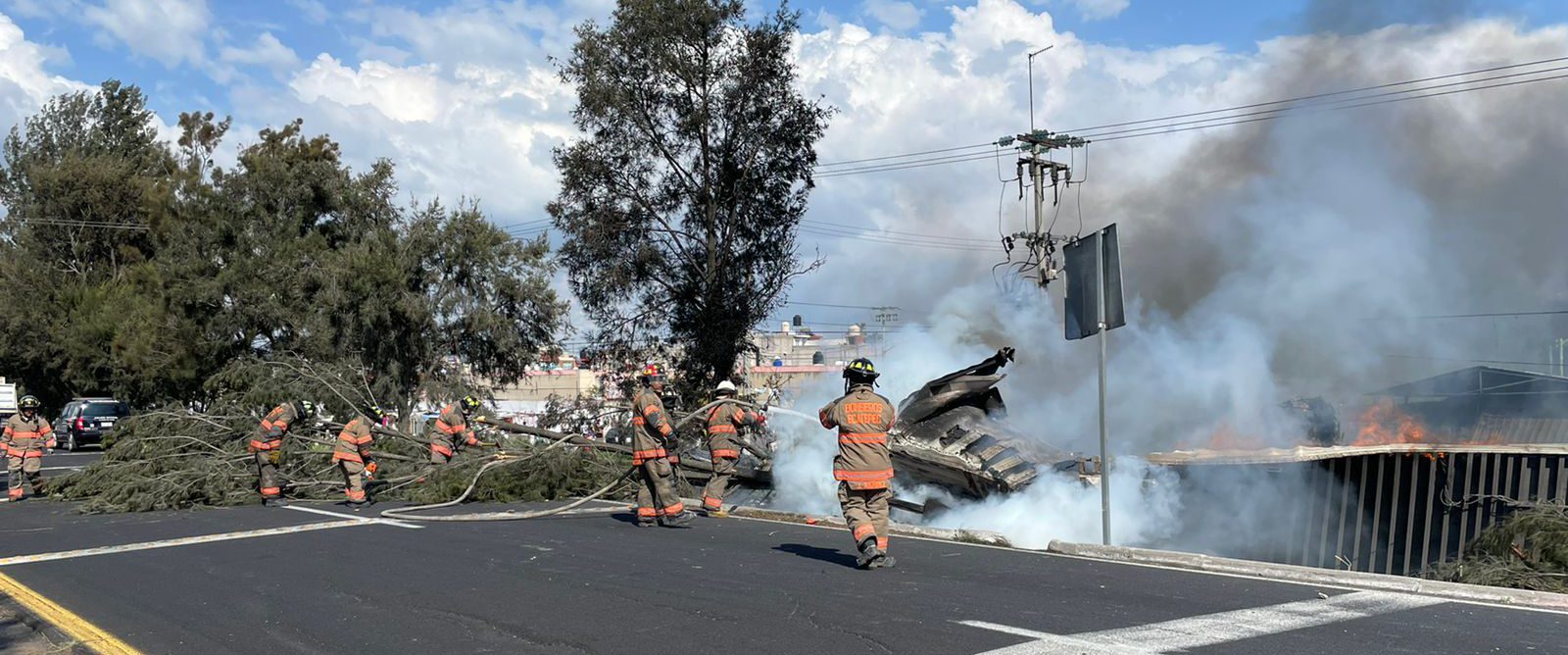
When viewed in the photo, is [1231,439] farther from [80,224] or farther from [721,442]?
[80,224]

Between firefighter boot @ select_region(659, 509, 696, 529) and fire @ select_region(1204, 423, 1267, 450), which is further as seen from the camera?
fire @ select_region(1204, 423, 1267, 450)

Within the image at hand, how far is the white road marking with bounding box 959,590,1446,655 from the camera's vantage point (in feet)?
19.5

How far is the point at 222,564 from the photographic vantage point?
Result: 995cm

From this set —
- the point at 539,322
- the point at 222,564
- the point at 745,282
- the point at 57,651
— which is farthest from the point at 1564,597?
the point at 539,322

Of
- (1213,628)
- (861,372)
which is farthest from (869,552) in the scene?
(1213,628)

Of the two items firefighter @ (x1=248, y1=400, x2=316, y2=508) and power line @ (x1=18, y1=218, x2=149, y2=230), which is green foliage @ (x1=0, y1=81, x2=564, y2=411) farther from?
firefighter @ (x1=248, y1=400, x2=316, y2=508)

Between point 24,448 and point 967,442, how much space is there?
47.3ft

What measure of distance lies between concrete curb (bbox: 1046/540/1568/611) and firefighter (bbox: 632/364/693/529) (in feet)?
13.4

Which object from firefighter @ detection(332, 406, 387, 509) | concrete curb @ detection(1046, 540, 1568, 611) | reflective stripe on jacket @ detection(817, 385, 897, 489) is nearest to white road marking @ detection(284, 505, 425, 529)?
firefighter @ detection(332, 406, 387, 509)

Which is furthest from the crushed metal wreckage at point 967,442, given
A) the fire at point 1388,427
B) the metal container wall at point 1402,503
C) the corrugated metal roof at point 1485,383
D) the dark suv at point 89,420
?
the dark suv at point 89,420

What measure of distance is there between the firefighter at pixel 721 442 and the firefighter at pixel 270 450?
6342 mm

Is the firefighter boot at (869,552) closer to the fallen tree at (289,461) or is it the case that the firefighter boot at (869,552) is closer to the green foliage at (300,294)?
the fallen tree at (289,461)

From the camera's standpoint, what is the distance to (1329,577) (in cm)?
804

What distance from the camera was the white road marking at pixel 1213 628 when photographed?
5.95m
